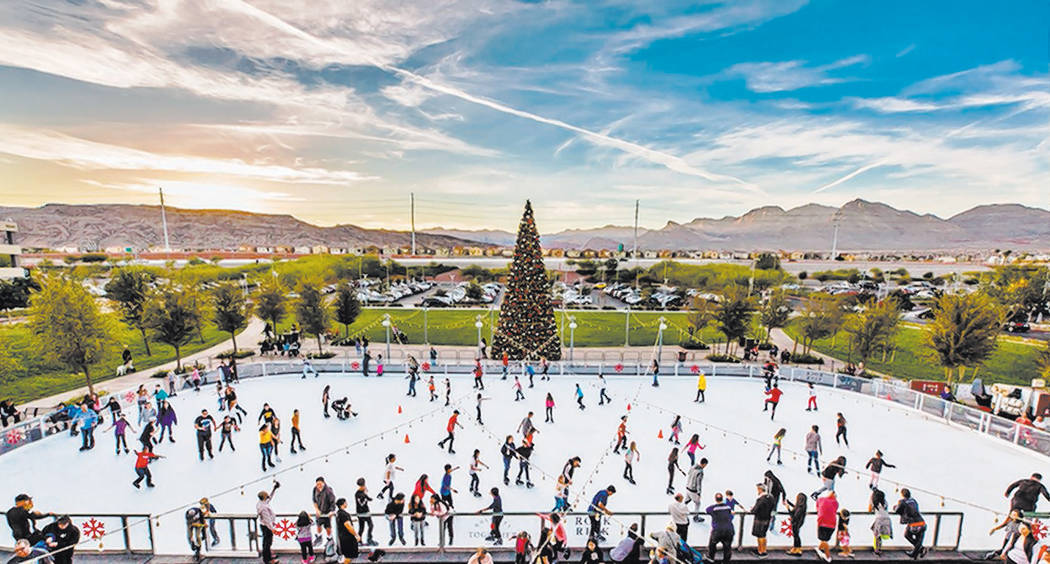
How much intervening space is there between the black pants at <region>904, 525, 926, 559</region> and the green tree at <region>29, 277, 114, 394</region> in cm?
2818

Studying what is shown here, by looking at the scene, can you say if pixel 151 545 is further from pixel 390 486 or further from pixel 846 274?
pixel 846 274

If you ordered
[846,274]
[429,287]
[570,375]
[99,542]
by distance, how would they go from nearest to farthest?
[99,542]
[570,375]
[429,287]
[846,274]

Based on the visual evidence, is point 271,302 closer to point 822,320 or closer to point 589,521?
point 589,521

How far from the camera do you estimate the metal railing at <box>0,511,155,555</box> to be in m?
7.35

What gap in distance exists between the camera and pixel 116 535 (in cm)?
747

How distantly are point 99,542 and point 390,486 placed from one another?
5.02 m

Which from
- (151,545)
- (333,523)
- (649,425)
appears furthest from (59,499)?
(649,425)

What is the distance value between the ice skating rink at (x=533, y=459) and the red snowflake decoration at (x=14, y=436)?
50 centimetres

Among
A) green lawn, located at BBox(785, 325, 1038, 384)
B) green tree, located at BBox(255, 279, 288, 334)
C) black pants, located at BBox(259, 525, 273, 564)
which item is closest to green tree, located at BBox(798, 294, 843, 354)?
green lawn, located at BBox(785, 325, 1038, 384)

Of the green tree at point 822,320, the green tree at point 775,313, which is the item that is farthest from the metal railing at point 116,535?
the green tree at point 822,320

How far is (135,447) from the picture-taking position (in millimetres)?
12258

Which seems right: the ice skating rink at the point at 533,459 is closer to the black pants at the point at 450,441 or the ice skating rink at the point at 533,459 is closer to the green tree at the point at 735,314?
the black pants at the point at 450,441

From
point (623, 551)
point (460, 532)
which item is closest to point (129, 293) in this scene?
point (460, 532)

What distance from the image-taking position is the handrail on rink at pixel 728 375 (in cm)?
1236
